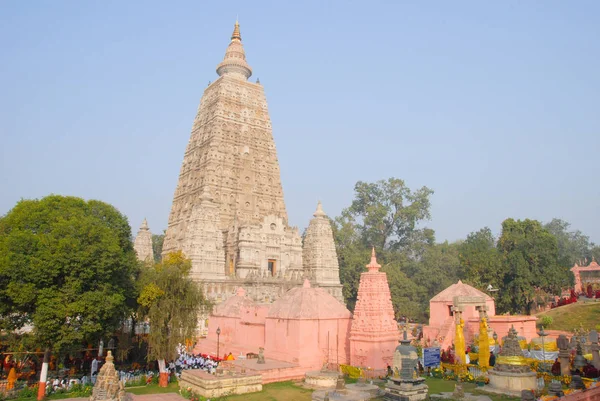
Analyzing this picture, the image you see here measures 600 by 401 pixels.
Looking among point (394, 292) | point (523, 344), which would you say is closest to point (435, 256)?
point (394, 292)

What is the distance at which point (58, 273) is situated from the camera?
1738 cm

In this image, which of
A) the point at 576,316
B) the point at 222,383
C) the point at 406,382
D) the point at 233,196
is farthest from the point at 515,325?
the point at 233,196

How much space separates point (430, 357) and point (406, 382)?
561 cm

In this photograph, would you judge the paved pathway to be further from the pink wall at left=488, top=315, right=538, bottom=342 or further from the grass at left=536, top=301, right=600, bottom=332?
the grass at left=536, top=301, right=600, bottom=332

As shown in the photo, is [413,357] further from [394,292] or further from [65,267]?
[394,292]

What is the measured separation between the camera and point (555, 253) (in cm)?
4138

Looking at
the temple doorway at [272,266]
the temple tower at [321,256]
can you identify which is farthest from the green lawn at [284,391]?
the temple tower at [321,256]

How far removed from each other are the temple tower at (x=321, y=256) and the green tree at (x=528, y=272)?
Result: 15707 millimetres

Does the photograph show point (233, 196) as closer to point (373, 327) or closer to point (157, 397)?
point (373, 327)

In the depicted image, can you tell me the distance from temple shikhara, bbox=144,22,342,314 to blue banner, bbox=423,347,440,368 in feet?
63.8

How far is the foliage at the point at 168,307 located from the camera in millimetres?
19500

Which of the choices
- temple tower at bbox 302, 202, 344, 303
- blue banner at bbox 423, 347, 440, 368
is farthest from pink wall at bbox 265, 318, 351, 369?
temple tower at bbox 302, 202, 344, 303

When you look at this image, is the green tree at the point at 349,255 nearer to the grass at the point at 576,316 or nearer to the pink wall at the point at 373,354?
the grass at the point at 576,316

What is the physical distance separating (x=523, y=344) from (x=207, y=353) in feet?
56.0
